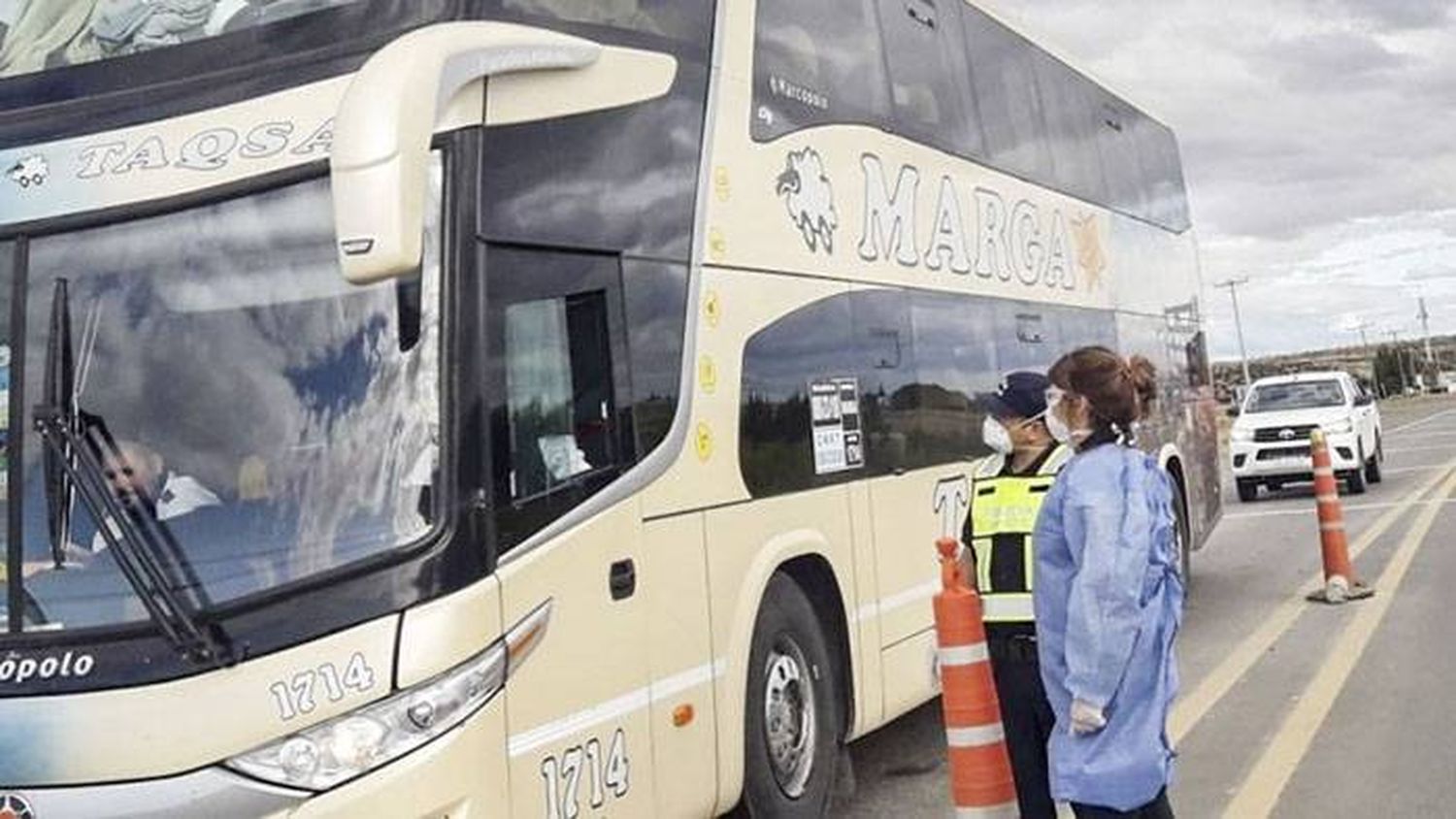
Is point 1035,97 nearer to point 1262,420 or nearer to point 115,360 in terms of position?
point 115,360

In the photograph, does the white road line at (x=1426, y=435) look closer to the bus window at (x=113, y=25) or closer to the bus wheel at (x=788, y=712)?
the bus wheel at (x=788, y=712)

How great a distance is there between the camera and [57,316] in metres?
4.11

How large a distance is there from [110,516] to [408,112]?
1308 millimetres

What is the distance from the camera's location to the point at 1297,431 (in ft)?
70.4

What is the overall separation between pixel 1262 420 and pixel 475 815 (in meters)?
19.7

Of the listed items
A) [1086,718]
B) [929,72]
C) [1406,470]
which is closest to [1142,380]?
[1086,718]

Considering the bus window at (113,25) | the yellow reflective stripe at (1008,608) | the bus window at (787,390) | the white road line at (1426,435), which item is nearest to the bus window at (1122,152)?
the bus window at (787,390)

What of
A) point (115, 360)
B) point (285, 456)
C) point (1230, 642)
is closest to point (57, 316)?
point (115, 360)

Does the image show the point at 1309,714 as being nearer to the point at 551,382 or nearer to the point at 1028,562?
the point at 1028,562

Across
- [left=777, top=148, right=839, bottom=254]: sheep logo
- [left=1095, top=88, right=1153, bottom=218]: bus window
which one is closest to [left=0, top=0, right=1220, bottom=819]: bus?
[left=777, top=148, right=839, bottom=254]: sheep logo

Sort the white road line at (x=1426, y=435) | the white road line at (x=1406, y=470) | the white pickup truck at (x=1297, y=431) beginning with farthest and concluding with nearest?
the white road line at (x=1426, y=435) → the white road line at (x=1406, y=470) → the white pickup truck at (x=1297, y=431)

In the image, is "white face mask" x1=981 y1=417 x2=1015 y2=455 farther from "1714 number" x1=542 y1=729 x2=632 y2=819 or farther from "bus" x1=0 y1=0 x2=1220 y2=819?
"1714 number" x1=542 y1=729 x2=632 y2=819

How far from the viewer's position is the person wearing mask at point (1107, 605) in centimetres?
375

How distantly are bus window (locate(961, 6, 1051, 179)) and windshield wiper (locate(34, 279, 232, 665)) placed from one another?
5793 millimetres
